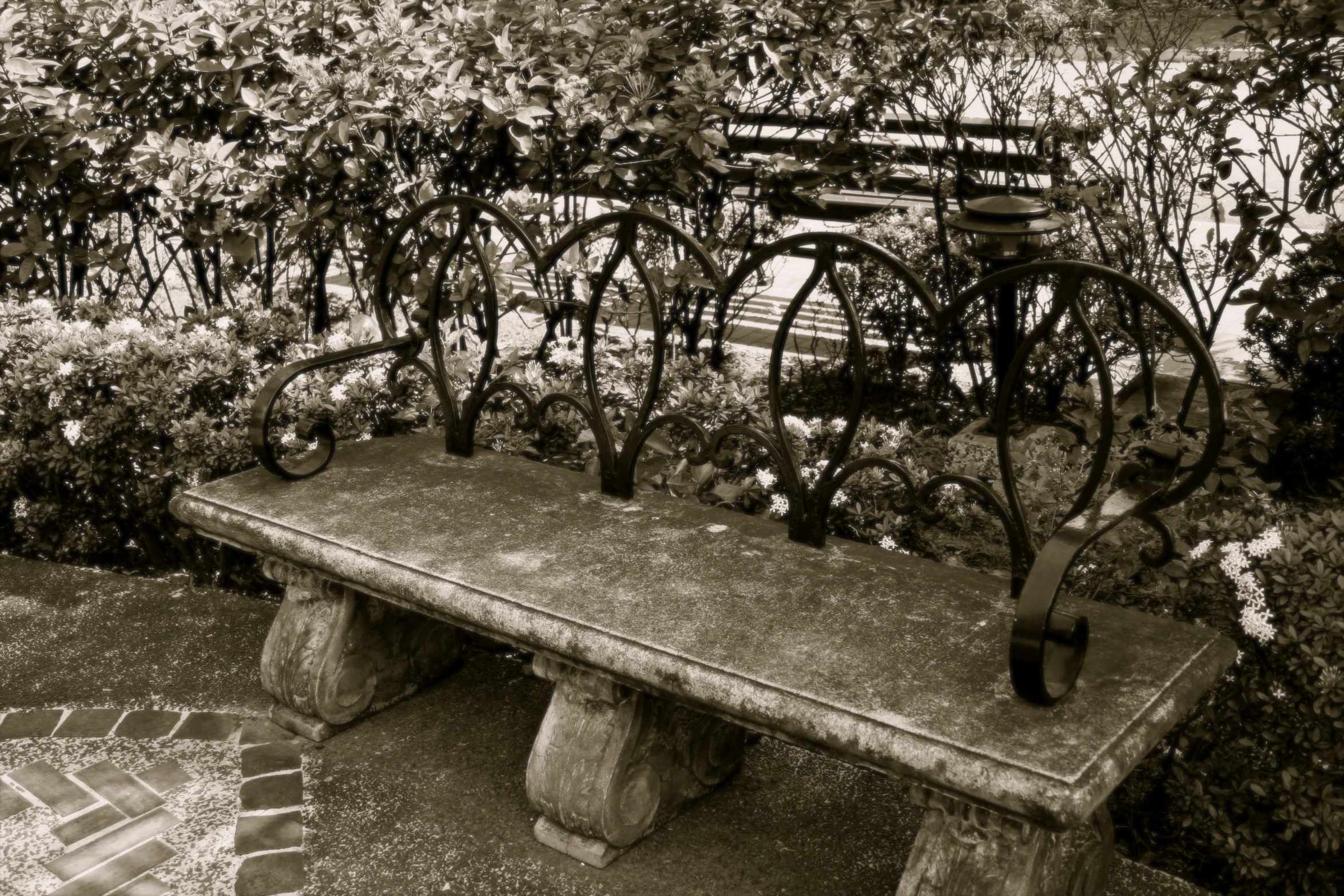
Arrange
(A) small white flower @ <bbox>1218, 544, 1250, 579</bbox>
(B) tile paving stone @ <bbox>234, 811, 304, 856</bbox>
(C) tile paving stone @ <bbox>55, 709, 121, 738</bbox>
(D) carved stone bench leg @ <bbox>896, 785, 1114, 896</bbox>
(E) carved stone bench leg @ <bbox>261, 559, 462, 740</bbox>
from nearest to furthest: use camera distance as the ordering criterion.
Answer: (D) carved stone bench leg @ <bbox>896, 785, 1114, 896</bbox> < (A) small white flower @ <bbox>1218, 544, 1250, 579</bbox> < (B) tile paving stone @ <bbox>234, 811, 304, 856</bbox> < (E) carved stone bench leg @ <bbox>261, 559, 462, 740</bbox> < (C) tile paving stone @ <bbox>55, 709, 121, 738</bbox>

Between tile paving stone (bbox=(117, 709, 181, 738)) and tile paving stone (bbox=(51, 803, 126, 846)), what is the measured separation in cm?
32

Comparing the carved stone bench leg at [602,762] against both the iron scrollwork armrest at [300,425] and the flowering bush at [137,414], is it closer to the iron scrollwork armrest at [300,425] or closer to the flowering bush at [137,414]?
the iron scrollwork armrest at [300,425]

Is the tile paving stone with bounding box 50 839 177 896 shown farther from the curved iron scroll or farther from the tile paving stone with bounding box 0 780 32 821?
the curved iron scroll

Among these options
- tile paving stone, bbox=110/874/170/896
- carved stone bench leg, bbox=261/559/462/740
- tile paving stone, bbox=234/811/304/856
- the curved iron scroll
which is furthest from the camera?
carved stone bench leg, bbox=261/559/462/740

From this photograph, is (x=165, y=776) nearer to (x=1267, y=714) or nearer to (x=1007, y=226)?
(x=1267, y=714)

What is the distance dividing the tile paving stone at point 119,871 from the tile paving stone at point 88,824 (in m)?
0.13

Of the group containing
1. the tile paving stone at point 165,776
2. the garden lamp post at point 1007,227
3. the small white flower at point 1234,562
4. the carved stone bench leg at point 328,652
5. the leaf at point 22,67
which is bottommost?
the tile paving stone at point 165,776

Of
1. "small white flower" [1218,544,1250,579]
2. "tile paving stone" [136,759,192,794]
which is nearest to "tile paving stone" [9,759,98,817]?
"tile paving stone" [136,759,192,794]

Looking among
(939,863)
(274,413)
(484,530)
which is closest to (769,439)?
(484,530)

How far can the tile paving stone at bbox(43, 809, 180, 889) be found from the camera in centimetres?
272

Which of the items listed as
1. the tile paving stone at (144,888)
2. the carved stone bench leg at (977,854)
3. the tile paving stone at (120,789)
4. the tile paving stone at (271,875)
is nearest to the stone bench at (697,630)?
the carved stone bench leg at (977,854)

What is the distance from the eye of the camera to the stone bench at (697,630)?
2113 millimetres

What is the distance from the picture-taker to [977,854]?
2199mm

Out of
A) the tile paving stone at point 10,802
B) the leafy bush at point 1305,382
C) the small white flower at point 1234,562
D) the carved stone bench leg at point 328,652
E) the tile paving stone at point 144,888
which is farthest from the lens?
the leafy bush at point 1305,382
